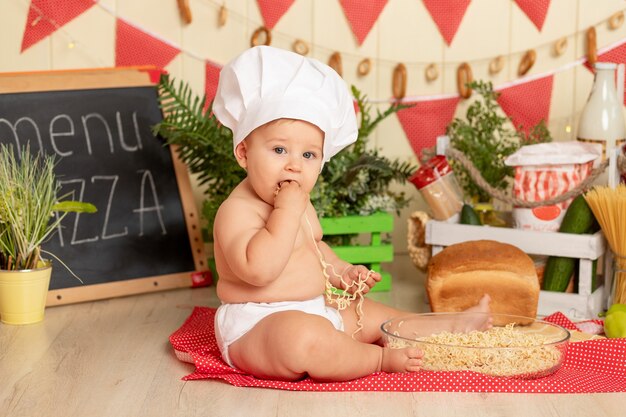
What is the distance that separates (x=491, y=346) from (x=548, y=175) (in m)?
0.69

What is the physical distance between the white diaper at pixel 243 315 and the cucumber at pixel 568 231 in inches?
27.4

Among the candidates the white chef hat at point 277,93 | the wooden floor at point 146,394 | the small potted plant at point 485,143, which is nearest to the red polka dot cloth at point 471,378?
the wooden floor at point 146,394

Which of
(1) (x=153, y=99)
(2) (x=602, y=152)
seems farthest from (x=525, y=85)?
(1) (x=153, y=99)

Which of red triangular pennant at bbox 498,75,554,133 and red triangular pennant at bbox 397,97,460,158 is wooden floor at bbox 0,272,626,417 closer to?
red triangular pennant at bbox 397,97,460,158

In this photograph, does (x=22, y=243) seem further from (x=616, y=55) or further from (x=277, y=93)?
(x=616, y=55)

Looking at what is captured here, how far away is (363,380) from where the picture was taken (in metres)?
1.54

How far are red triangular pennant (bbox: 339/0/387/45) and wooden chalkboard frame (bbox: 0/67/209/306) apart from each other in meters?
0.64

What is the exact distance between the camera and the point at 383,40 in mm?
2705

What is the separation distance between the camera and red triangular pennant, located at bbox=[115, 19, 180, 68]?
102 inches

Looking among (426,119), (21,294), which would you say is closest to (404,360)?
(21,294)

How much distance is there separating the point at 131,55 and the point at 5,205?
79 centimetres

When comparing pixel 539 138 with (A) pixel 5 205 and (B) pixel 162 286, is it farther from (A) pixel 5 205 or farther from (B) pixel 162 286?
(A) pixel 5 205

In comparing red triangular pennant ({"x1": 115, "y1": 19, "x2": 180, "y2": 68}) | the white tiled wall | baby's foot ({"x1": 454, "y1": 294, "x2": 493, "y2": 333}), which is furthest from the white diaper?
red triangular pennant ({"x1": 115, "y1": 19, "x2": 180, "y2": 68})

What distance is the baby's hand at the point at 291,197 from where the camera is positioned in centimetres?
158
